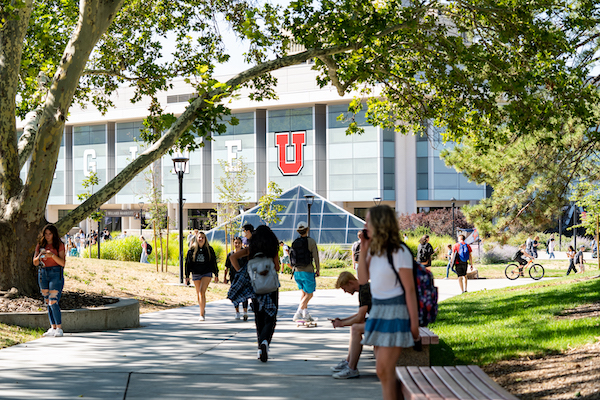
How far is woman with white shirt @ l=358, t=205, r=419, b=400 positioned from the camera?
4.11 meters

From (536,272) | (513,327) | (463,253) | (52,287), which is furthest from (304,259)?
(536,272)

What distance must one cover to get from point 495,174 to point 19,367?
11.0 meters

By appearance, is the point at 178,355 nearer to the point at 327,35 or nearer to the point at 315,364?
the point at 315,364

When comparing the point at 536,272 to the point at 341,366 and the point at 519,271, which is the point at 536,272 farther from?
the point at 341,366

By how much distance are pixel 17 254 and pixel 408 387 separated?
27.0 feet

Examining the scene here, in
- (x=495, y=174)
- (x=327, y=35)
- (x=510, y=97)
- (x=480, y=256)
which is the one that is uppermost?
(x=327, y=35)

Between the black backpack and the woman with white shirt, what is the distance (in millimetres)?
5995

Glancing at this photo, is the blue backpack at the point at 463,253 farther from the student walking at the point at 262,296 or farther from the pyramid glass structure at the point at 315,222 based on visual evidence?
A: the pyramid glass structure at the point at 315,222

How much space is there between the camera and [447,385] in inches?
176

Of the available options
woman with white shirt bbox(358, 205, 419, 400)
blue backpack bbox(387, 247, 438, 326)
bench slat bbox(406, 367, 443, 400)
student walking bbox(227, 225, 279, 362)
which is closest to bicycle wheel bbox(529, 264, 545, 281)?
student walking bbox(227, 225, 279, 362)

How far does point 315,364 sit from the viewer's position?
7086 mm

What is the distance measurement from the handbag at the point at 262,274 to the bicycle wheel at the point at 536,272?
704 inches

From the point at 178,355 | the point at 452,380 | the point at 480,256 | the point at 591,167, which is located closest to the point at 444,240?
the point at 480,256

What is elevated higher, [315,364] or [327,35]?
[327,35]
